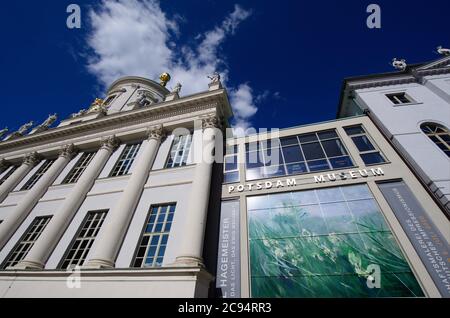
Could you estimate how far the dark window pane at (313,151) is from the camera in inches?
493

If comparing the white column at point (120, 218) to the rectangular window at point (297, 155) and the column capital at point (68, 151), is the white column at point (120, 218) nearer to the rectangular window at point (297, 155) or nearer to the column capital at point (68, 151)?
the rectangular window at point (297, 155)

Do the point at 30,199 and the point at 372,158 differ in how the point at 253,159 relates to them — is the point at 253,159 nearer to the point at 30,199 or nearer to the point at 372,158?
the point at 372,158

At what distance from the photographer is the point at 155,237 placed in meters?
→ 10.2

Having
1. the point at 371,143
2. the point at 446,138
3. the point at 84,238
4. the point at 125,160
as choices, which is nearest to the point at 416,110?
the point at 446,138

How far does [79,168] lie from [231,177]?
1127 centimetres

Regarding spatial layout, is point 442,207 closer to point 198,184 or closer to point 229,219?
point 229,219

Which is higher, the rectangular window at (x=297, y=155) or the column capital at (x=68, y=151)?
the column capital at (x=68, y=151)

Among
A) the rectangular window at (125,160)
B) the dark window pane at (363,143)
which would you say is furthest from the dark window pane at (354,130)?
the rectangular window at (125,160)

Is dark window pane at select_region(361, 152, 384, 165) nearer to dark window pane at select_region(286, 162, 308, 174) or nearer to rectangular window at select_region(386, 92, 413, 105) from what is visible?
dark window pane at select_region(286, 162, 308, 174)

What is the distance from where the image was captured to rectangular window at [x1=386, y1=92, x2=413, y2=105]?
1460 cm

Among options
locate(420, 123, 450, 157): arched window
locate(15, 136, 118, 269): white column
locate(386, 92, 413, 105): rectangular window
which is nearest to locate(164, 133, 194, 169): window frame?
locate(15, 136, 118, 269): white column

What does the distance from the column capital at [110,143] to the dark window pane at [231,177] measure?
8728 mm
